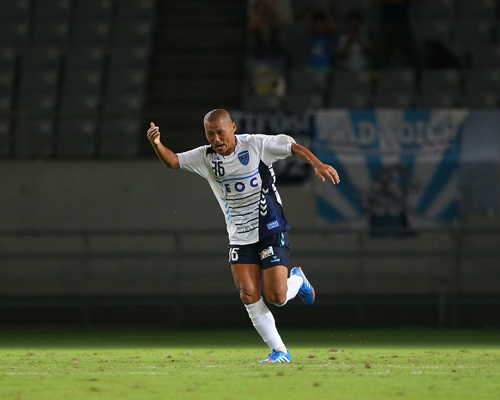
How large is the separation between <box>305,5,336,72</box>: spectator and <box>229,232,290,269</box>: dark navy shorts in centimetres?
974

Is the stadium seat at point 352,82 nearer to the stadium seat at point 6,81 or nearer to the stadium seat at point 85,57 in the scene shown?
the stadium seat at point 85,57

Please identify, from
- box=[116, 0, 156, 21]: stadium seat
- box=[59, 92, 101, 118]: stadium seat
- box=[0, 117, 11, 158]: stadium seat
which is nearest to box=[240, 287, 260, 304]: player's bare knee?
box=[0, 117, 11, 158]: stadium seat

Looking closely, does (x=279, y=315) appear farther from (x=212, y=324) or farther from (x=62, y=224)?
(x=62, y=224)

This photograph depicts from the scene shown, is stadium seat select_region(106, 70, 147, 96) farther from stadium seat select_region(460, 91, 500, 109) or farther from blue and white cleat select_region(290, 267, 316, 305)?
blue and white cleat select_region(290, 267, 316, 305)

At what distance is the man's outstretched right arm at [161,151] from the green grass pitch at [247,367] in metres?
1.64

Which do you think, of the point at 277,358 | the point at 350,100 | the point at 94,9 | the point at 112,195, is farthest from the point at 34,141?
the point at 277,358

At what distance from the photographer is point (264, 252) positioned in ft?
30.5

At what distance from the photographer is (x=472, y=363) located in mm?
9305

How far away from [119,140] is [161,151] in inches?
330

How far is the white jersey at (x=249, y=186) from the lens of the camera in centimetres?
927

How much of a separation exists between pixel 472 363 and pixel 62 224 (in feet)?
30.3

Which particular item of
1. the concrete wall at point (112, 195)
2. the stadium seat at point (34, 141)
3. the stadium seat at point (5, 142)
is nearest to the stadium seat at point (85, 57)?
the stadium seat at point (34, 141)

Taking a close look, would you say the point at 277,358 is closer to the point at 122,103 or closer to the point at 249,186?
the point at 249,186

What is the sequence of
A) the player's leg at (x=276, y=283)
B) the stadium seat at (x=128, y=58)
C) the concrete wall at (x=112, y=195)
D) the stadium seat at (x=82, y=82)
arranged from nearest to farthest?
1. the player's leg at (x=276, y=283)
2. the concrete wall at (x=112, y=195)
3. the stadium seat at (x=82, y=82)
4. the stadium seat at (x=128, y=58)
